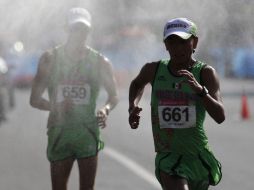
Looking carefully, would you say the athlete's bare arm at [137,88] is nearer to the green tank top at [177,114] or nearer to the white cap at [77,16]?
the green tank top at [177,114]

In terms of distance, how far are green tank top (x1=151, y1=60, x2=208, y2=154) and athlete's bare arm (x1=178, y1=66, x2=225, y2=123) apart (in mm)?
55

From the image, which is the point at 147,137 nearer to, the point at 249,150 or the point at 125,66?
the point at 249,150

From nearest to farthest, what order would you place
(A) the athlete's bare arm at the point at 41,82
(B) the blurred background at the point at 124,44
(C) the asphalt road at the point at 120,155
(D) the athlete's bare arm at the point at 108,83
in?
(A) the athlete's bare arm at the point at 41,82 < (D) the athlete's bare arm at the point at 108,83 < (B) the blurred background at the point at 124,44 < (C) the asphalt road at the point at 120,155

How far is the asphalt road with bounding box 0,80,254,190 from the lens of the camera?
442 inches

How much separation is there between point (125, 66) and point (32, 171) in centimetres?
1790

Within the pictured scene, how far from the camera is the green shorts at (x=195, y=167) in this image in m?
5.72

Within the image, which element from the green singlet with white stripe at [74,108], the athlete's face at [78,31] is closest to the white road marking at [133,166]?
the green singlet with white stripe at [74,108]

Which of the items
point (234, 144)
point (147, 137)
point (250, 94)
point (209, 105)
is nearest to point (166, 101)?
point (209, 105)

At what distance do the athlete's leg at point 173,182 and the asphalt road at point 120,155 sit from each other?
4.88 meters

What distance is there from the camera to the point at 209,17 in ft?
26.1

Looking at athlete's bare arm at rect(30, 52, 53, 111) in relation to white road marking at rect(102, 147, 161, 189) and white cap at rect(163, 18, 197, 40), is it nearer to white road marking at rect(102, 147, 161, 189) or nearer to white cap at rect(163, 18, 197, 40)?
white cap at rect(163, 18, 197, 40)

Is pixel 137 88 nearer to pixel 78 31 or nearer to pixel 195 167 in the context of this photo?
pixel 195 167

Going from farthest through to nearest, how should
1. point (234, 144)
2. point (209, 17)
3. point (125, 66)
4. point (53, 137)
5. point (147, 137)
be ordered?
point (125, 66)
point (147, 137)
point (234, 144)
point (209, 17)
point (53, 137)

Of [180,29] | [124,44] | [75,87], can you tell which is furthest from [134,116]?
[124,44]
